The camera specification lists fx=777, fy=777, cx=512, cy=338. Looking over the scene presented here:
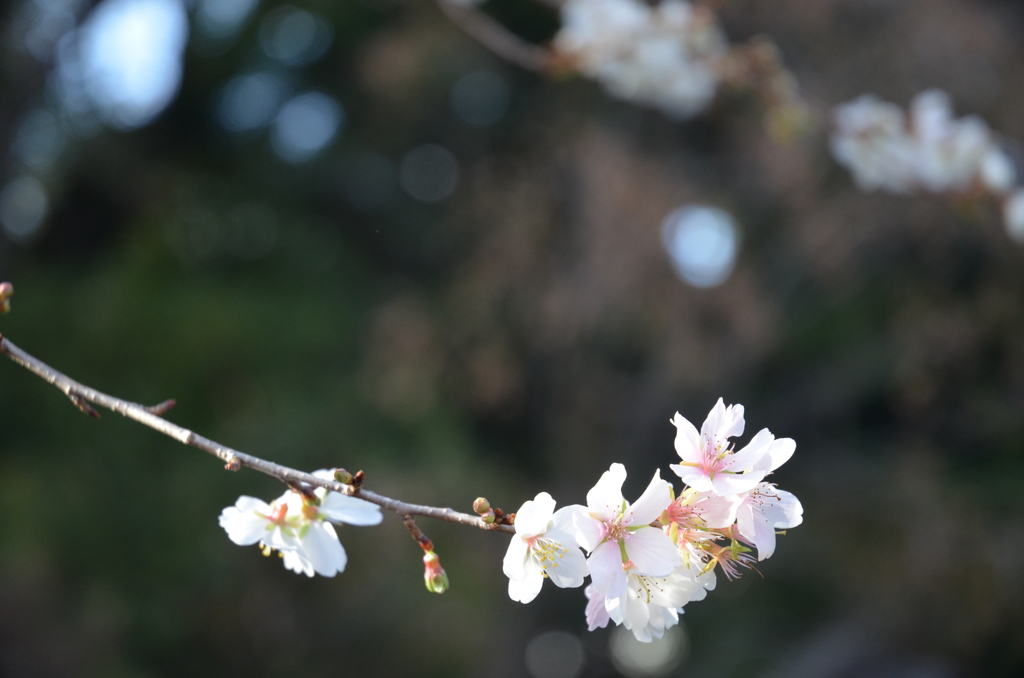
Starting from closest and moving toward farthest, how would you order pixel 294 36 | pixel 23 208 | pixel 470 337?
1. pixel 470 337
2. pixel 23 208
3. pixel 294 36

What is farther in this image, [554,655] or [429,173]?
[429,173]

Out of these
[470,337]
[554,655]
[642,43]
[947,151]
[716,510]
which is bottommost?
[554,655]

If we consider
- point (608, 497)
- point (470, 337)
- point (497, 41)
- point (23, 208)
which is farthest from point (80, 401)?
point (23, 208)

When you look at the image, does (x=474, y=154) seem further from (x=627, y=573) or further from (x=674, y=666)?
(x=627, y=573)

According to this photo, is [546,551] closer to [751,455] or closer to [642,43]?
[751,455]

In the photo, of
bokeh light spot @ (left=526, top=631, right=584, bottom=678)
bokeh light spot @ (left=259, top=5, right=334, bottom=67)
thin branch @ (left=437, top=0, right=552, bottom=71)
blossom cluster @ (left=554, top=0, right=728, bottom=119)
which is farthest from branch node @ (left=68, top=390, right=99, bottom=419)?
bokeh light spot @ (left=259, top=5, right=334, bottom=67)

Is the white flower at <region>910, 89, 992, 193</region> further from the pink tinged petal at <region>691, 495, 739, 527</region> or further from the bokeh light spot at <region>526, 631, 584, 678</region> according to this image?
the bokeh light spot at <region>526, 631, 584, 678</region>

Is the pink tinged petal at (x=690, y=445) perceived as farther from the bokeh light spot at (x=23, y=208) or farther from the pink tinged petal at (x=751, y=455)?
the bokeh light spot at (x=23, y=208)
